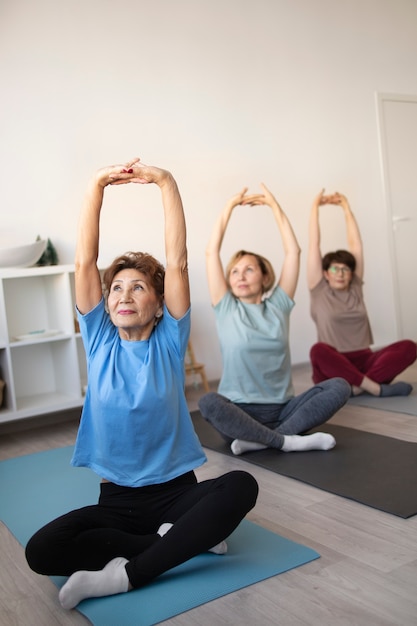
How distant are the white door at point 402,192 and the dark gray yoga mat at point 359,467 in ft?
8.57

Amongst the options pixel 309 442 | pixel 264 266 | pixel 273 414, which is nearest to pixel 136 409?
pixel 309 442

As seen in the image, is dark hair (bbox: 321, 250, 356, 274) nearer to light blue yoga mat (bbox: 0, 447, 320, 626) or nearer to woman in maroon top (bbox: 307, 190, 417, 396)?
woman in maroon top (bbox: 307, 190, 417, 396)

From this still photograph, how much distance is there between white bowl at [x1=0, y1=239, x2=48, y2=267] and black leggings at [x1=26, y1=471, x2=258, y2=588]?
201 centimetres

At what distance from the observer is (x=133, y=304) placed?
6.12 ft

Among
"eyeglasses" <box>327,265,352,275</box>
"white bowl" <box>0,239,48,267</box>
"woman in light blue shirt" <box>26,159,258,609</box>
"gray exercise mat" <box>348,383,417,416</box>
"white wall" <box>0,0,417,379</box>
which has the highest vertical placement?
"white wall" <box>0,0,417,379</box>

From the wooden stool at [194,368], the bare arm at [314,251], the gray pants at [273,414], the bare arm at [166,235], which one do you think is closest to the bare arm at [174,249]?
the bare arm at [166,235]

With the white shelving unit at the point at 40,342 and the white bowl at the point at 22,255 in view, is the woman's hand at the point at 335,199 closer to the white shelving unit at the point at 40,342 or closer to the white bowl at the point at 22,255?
the white shelving unit at the point at 40,342

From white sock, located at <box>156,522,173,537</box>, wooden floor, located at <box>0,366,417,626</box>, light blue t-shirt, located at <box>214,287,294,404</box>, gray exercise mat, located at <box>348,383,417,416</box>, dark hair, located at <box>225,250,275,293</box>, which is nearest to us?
wooden floor, located at <box>0,366,417,626</box>

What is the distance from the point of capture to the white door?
541cm

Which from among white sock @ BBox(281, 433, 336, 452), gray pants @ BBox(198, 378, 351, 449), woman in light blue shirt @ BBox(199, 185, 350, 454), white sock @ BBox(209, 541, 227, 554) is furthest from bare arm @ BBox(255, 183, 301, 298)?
white sock @ BBox(209, 541, 227, 554)

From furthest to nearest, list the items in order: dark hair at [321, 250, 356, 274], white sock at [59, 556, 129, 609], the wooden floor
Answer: dark hair at [321, 250, 356, 274] < white sock at [59, 556, 129, 609] < the wooden floor

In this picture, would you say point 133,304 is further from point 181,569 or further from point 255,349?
point 255,349

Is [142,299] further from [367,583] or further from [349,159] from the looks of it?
[349,159]

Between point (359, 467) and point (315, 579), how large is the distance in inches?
35.4
